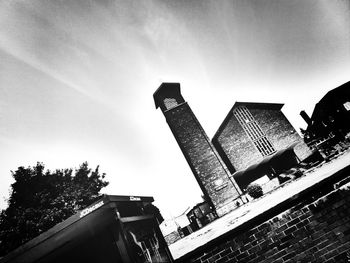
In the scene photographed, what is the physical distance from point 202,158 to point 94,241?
56.7ft

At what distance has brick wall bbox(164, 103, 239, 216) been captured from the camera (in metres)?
18.9

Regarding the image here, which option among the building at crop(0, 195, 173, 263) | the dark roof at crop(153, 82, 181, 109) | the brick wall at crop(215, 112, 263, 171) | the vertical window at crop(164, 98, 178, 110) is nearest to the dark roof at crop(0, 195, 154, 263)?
the building at crop(0, 195, 173, 263)

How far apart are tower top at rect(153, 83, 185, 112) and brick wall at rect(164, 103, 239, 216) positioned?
2.78ft

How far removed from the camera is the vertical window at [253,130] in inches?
856

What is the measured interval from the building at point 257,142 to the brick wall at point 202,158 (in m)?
2.09

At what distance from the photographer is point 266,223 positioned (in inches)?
146

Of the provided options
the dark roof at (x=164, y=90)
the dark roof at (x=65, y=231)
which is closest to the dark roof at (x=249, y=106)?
the dark roof at (x=164, y=90)

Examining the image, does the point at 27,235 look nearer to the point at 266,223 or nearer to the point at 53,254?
the point at 53,254

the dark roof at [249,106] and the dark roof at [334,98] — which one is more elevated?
the dark roof at [249,106]

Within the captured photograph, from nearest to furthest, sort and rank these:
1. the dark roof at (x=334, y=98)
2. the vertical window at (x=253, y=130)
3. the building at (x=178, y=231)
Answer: the building at (x=178, y=231), the vertical window at (x=253, y=130), the dark roof at (x=334, y=98)

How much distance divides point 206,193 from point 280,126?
10.8 metres

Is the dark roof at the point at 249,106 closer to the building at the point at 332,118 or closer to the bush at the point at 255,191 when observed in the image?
the building at the point at 332,118

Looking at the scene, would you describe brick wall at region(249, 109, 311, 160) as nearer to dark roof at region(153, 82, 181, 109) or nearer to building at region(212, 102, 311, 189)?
building at region(212, 102, 311, 189)

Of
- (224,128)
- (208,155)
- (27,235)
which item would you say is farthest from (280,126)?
(27,235)
